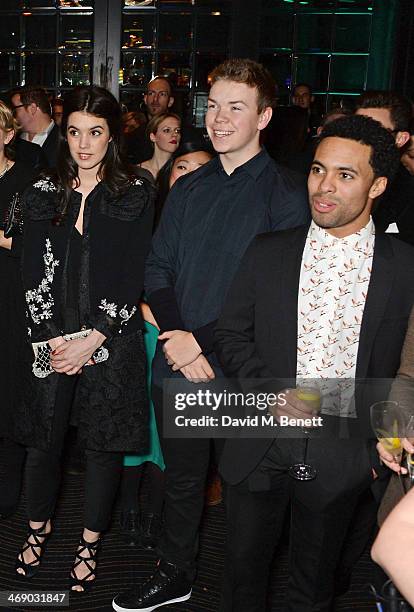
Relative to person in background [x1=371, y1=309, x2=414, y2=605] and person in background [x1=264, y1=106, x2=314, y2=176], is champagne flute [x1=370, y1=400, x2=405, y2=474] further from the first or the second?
person in background [x1=264, y1=106, x2=314, y2=176]

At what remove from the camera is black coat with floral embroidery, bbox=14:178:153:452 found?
8.48ft

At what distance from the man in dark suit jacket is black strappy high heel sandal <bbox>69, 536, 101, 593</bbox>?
0.77 meters

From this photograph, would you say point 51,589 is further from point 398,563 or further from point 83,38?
point 83,38

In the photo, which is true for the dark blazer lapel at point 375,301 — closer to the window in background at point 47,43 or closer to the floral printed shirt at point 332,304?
the floral printed shirt at point 332,304

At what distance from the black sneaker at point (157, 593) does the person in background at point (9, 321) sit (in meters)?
0.77

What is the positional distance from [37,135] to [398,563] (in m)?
4.72

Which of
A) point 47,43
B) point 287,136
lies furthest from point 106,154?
point 47,43

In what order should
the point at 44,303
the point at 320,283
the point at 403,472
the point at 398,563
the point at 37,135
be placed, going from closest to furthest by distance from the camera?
the point at 398,563 < the point at 403,472 < the point at 320,283 < the point at 44,303 < the point at 37,135

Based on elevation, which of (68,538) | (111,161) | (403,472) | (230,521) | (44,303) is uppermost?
(111,161)

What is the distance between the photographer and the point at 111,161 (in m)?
2.66

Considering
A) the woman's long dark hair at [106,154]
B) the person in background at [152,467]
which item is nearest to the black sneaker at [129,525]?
the person in background at [152,467]

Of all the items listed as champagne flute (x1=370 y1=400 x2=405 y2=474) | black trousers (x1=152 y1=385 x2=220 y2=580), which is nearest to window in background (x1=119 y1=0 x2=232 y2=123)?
black trousers (x1=152 y1=385 x2=220 y2=580)

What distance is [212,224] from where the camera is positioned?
2.42 m

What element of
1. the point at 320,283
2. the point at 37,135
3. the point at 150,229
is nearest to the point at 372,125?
the point at 320,283
